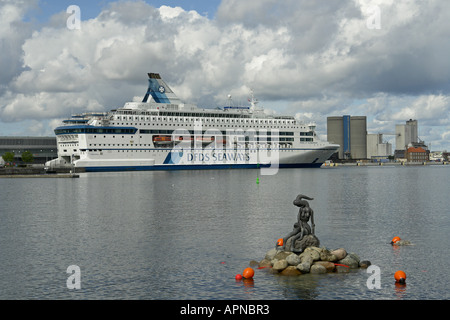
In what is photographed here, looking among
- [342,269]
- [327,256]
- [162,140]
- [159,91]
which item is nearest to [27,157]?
[159,91]

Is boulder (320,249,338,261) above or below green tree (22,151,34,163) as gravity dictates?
below

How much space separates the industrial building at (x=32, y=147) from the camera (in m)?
139

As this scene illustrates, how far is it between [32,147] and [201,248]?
419ft

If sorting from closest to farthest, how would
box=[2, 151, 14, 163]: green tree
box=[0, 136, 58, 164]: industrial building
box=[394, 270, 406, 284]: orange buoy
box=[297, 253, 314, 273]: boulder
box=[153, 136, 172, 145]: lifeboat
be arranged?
1. box=[394, 270, 406, 284]: orange buoy
2. box=[297, 253, 314, 273]: boulder
3. box=[153, 136, 172, 145]: lifeboat
4. box=[2, 151, 14, 163]: green tree
5. box=[0, 136, 58, 164]: industrial building

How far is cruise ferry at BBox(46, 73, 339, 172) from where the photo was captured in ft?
347

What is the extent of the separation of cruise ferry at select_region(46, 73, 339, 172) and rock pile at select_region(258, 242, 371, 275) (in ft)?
292

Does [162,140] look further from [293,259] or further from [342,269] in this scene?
[342,269]

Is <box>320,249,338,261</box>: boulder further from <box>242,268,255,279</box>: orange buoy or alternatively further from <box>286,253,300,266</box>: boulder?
<box>242,268,255,279</box>: orange buoy

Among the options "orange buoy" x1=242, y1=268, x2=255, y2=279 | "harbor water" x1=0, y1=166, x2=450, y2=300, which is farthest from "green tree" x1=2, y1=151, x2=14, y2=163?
"orange buoy" x1=242, y1=268, x2=255, y2=279
